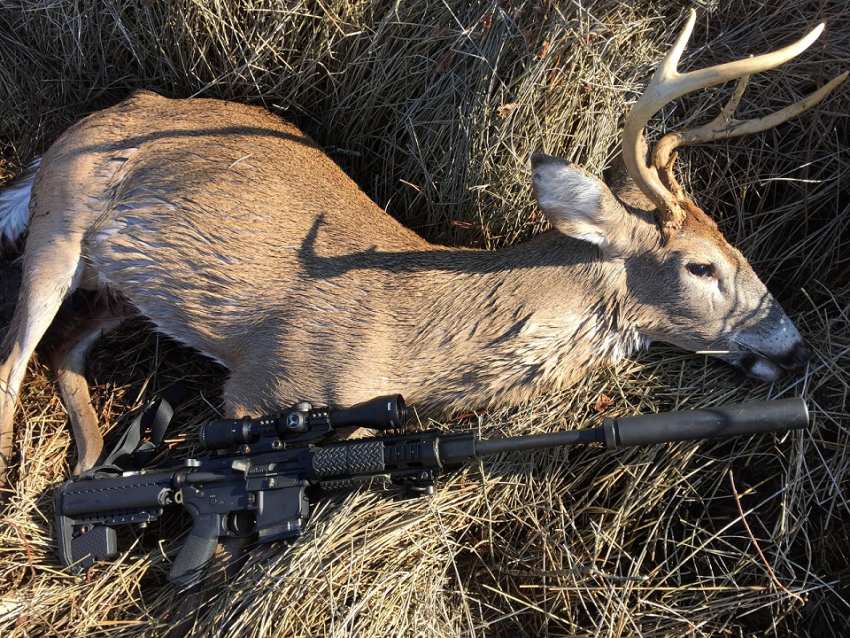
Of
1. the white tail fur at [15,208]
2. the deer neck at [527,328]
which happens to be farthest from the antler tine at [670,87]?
the white tail fur at [15,208]

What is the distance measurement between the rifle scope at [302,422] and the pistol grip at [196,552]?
37 cm

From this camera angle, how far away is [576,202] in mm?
3176

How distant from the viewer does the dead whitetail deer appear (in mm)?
3244

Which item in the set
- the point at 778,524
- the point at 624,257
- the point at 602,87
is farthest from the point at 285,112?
the point at 778,524

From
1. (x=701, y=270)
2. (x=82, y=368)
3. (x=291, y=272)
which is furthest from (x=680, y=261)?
(x=82, y=368)

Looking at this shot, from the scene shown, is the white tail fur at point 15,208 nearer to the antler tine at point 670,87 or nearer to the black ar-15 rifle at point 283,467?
the black ar-15 rifle at point 283,467

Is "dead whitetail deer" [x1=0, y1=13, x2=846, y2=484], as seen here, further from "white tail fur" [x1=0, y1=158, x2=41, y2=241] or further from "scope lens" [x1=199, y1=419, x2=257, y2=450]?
"white tail fur" [x1=0, y1=158, x2=41, y2=241]

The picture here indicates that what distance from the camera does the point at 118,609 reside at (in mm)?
3398

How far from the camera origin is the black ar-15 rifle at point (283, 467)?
2.85 m

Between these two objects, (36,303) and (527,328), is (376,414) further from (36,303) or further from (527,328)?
(36,303)

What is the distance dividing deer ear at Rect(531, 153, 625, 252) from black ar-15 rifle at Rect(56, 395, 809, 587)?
3.09 feet

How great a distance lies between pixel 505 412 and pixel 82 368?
2641mm

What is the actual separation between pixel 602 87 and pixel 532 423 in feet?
6.56

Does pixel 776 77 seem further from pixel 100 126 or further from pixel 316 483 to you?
pixel 100 126
